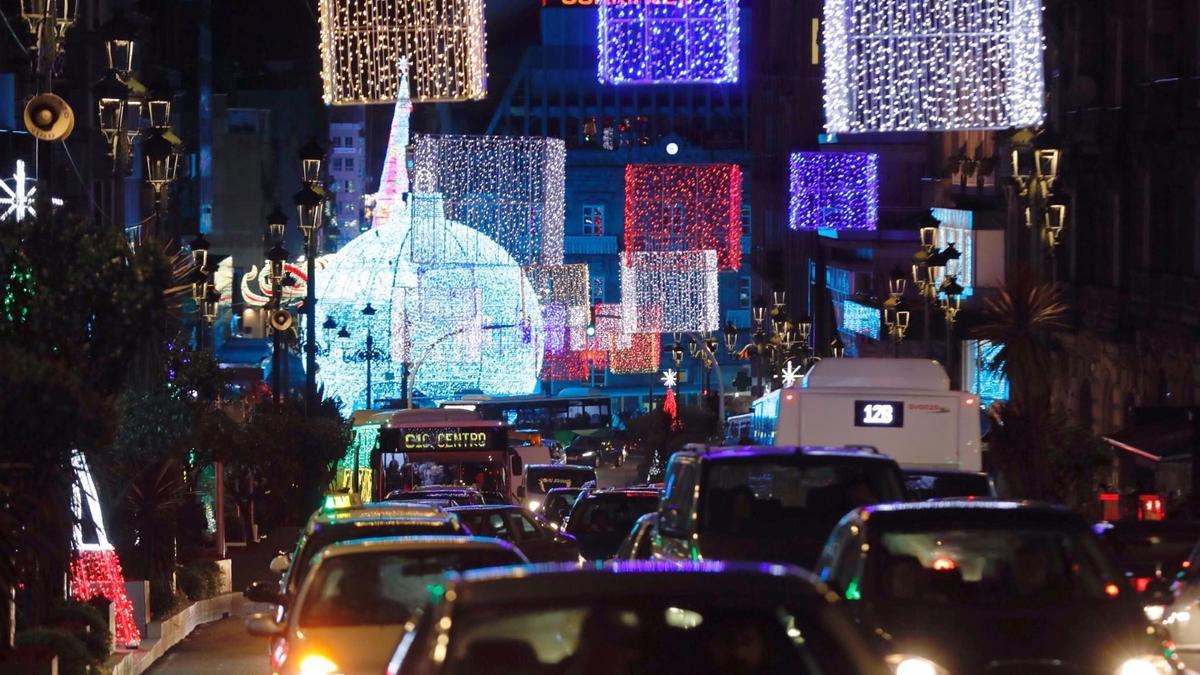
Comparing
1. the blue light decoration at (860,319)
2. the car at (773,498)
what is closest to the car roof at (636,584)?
the car at (773,498)

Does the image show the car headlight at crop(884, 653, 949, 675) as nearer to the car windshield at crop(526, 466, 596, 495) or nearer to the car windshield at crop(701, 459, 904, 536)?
the car windshield at crop(701, 459, 904, 536)

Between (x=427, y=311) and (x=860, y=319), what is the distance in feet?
83.8

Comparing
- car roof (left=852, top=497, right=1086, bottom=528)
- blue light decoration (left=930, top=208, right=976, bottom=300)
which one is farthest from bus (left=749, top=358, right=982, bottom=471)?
blue light decoration (left=930, top=208, right=976, bottom=300)

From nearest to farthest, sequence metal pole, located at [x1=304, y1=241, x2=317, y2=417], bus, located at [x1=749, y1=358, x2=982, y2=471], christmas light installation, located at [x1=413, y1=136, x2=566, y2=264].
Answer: bus, located at [x1=749, y1=358, x2=982, y2=471] → metal pole, located at [x1=304, y1=241, x2=317, y2=417] → christmas light installation, located at [x1=413, y1=136, x2=566, y2=264]

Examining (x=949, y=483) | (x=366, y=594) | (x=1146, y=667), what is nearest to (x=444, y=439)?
(x=949, y=483)

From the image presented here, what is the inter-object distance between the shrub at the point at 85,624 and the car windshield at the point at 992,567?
8.83m

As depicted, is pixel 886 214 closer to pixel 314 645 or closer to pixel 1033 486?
pixel 1033 486

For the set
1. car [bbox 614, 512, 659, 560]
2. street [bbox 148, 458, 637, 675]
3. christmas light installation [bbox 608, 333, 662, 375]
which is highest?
car [bbox 614, 512, 659, 560]

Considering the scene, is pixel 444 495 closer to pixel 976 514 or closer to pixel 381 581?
pixel 381 581

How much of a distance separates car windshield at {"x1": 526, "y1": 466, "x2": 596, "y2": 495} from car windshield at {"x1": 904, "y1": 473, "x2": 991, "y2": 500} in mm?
29686

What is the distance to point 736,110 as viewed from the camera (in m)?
164

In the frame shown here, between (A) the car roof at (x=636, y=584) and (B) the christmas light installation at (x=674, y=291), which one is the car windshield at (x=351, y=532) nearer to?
(A) the car roof at (x=636, y=584)

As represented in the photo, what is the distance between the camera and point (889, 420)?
25.6 meters

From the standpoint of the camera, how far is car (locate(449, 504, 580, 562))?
24297mm
